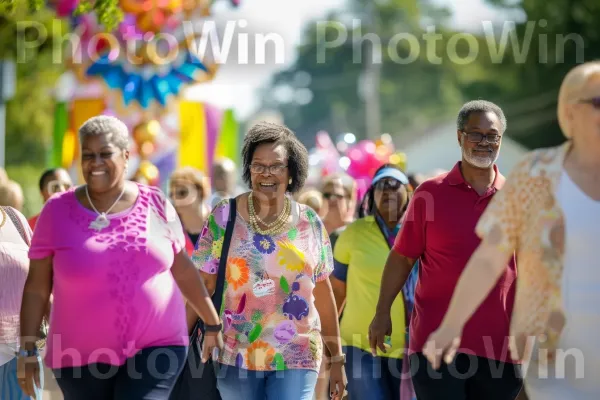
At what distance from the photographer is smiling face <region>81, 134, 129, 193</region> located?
549 cm

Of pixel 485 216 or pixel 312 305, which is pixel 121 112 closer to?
pixel 312 305

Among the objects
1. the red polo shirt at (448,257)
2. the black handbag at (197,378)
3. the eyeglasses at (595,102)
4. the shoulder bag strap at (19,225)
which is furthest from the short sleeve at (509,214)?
the shoulder bag strap at (19,225)

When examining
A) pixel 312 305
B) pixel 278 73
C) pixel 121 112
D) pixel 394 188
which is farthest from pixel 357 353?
pixel 278 73

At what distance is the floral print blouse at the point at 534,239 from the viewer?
183 inches

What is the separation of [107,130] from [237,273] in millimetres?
1167

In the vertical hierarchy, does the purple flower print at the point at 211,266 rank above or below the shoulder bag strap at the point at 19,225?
below

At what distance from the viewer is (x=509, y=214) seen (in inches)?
188

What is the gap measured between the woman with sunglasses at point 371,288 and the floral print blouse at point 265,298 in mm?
1651

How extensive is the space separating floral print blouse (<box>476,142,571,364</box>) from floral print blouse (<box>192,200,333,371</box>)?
1.64 meters

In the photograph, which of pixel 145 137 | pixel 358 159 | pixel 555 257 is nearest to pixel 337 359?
pixel 555 257

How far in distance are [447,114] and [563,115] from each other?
258 feet

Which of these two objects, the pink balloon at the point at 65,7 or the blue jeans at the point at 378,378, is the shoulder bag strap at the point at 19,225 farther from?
the pink balloon at the point at 65,7

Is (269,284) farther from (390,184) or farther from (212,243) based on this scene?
(390,184)

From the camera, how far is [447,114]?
3255 inches
